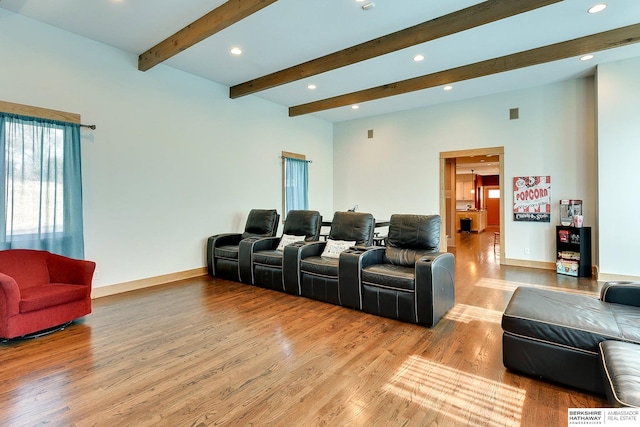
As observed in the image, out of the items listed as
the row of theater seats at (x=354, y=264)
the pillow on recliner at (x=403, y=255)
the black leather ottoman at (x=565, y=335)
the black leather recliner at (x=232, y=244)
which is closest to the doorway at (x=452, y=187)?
the row of theater seats at (x=354, y=264)

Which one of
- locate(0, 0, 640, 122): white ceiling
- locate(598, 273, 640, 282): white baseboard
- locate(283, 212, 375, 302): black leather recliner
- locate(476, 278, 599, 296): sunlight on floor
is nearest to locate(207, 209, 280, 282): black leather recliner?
locate(283, 212, 375, 302): black leather recliner

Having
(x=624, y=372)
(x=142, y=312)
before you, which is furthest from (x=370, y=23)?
(x=142, y=312)

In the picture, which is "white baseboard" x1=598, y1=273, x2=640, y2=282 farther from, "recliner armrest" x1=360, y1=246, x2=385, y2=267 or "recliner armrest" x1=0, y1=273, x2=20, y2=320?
"recliner armrest" x1=0, y1=273, x2=20, y2=320

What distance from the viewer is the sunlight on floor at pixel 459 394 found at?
5.86 ft

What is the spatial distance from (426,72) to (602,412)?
4905 mm

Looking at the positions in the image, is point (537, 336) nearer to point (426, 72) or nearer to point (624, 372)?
point (624, 372)

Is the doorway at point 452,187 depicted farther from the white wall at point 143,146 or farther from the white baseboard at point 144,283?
the white baseboard at point 144,283

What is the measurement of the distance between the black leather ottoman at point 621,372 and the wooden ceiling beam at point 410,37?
309cm

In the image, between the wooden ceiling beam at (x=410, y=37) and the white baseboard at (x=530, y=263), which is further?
the white baseboard at (x=530, y=263)

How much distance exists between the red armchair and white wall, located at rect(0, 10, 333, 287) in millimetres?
704

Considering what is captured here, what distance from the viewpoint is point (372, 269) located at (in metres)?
3.47

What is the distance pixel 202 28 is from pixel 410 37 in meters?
2.47

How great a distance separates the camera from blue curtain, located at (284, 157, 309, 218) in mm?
6938

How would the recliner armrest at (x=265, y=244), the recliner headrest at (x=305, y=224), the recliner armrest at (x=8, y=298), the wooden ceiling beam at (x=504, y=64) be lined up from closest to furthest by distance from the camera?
the recliner armrest at (x=8, y=298)
the wooden ceiling beam at (x=504, y=64)
the recliner armrest at (x=265, y=244)
the recliner headrest at (x=305, y=224)
